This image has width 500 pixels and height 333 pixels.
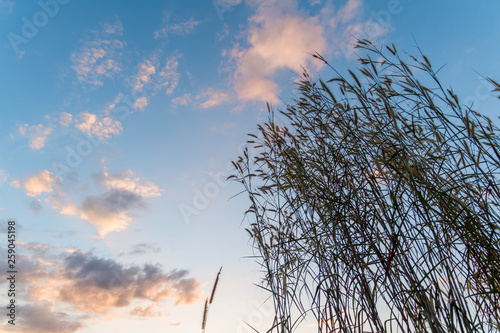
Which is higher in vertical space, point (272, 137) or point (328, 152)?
point (272, 137)

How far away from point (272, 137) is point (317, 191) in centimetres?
63

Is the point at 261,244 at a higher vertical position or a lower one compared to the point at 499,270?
higher

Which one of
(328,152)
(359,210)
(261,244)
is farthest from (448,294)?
(261,244)

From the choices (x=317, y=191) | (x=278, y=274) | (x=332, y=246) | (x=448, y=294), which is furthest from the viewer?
(x=278, y=274)

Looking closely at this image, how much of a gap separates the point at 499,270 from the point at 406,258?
467 mm

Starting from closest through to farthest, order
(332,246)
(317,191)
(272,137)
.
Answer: (332,246) < (317,191) < (272,137)

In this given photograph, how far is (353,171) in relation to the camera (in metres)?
1.88

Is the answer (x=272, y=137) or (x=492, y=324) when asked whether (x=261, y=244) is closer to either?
(x=272, y=137)

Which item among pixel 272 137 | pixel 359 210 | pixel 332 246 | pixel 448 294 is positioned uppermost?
pixel 272 137

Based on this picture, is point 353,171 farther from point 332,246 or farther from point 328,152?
point 332,246

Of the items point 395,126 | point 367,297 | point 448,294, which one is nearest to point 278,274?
point 367,297

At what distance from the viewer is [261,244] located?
7.40 ft

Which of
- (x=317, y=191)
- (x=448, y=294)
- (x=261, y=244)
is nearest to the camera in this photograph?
(x=448, y=294)

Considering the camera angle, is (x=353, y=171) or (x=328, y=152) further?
(x=328, y=152)
